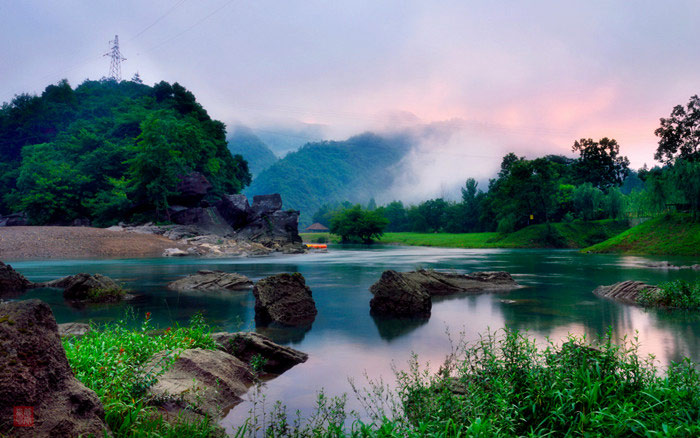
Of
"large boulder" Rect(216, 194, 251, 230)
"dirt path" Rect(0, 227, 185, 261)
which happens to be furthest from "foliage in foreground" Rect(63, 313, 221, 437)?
"large boulder" Rect(216, 194, 251, 230)

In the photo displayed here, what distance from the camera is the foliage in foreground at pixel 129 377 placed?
14.6 ft

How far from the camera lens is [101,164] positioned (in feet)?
190

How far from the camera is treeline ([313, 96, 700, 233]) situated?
43062 mm

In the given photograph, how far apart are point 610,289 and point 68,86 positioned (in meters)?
95.3

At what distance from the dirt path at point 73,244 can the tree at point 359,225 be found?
46305 millimetres

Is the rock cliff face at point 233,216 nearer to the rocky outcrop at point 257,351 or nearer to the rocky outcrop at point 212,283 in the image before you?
the rocky outcrop at point 212,283

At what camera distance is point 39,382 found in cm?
396

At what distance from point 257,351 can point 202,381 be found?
187 centimetres

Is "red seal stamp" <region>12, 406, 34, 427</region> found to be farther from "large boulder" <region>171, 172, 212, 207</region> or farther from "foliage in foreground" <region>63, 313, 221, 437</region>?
"large boulder" <region>171, 172, 212, 207</region>

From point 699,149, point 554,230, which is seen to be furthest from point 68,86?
point 699,149

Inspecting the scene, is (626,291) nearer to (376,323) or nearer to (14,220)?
(376,323)

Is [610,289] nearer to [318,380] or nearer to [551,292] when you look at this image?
[551,292]

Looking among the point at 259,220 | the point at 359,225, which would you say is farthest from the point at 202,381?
the point at 359,225

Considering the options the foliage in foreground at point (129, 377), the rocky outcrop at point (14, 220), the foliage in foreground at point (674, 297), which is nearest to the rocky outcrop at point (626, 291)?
the foliage in foreground at point (674, 297)
